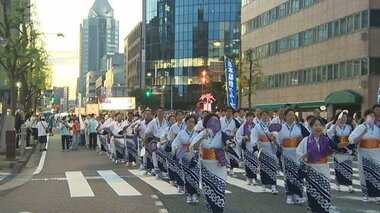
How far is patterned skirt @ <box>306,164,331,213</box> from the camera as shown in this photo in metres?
9.14

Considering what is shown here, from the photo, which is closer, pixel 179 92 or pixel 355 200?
pixel 355 200

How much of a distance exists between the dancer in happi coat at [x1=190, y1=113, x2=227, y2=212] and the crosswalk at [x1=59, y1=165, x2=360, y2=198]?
339cm

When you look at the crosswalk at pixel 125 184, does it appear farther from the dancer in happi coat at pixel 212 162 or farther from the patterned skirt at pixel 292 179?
the dancer in happi coat at pixel 212 162

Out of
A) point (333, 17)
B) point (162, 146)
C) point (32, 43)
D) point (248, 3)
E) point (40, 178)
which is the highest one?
point (248, 3)

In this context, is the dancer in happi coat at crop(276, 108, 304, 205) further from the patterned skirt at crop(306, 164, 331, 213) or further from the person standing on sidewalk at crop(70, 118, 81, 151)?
the person standing on sidewalk at crop(70, 118, 81, 151)

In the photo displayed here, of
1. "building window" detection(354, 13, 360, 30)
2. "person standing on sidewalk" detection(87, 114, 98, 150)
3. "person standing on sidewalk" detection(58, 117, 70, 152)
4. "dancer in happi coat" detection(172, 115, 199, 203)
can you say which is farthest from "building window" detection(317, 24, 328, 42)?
"dancer in happi coat" detection(172, 115, 199, 203)

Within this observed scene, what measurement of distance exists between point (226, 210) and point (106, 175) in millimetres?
7307

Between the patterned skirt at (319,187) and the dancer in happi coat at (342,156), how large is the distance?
3.70m

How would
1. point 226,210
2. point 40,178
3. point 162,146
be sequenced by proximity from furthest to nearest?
1. point 40,178
2. point 162,146
3. point 226,210

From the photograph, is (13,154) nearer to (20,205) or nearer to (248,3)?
(20,205)

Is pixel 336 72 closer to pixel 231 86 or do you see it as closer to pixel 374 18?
pixel 374 18

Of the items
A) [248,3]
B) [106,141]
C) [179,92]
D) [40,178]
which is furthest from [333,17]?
[179,92]

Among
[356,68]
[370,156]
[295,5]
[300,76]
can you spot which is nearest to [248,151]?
[370,156]

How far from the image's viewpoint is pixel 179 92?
110m
